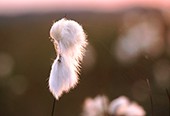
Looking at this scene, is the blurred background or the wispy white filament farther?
the blurred background

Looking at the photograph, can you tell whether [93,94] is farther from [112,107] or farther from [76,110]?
[112,107]

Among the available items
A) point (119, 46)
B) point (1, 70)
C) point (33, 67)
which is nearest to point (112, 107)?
point (119, 46)

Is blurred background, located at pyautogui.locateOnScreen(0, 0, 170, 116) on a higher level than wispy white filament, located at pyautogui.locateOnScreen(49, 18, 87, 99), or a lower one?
lower

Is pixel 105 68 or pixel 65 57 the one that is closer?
pixel 65 57

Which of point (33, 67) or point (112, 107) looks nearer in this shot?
point (112, 107)

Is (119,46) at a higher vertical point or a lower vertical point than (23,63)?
higher

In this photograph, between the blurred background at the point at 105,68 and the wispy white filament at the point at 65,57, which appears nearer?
the wispy white filament at the point at 65,57

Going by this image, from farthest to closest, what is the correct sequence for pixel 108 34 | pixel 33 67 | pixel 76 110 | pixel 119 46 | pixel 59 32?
pixel 108 34 < pixel 33 67 < pixel 76 110 < pixel 119 46 < pixel 59 32

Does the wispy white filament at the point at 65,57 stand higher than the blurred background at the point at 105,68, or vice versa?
the wispy white filament at the point at 65,57
